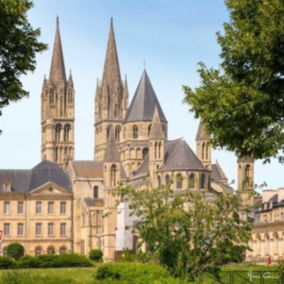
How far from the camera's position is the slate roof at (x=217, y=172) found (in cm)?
13305

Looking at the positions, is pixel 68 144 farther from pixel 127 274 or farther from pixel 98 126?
pixel 127 274

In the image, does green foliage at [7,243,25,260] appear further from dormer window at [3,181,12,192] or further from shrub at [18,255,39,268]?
shrub at [18,255,39,268]

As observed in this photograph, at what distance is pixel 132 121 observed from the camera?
443ft

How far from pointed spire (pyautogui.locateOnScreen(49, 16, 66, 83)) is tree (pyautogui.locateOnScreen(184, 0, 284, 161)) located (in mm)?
123601

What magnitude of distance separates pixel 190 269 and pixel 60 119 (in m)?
120

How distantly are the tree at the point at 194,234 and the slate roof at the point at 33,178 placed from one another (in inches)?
3391

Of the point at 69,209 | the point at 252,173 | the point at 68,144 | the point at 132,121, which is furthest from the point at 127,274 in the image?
the point at 68,144

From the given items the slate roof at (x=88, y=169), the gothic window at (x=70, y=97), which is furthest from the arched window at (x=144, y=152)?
the gothic window at (x=70, y=97)

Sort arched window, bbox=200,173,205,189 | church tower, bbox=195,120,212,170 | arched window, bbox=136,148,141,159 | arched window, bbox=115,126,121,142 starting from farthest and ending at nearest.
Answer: arched window, bbox=115,126,121,142, arched window, bbox=136,148,141,159, church tower, bbox=195,120,212,170, arched window, bbox=200,173,205,189

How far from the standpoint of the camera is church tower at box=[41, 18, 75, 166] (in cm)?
15062

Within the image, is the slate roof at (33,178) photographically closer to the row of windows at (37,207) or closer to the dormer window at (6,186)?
the dormer window at (6,186)

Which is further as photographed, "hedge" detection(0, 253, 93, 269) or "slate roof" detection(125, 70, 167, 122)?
"slate roof" detection(125, 70, 167, 122)

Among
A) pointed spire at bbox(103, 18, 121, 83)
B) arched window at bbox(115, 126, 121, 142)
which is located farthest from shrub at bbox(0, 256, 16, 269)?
pointed spire at bbox(103, 18, 121, 83)

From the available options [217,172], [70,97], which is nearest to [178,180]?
[217,172]
